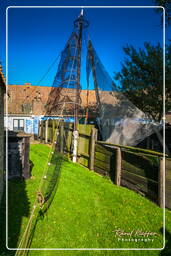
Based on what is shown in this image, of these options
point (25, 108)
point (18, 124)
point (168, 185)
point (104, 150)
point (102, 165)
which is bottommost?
point (102, 165)

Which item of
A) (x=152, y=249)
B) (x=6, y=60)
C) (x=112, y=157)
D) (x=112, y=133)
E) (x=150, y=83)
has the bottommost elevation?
(x=152, y=249)

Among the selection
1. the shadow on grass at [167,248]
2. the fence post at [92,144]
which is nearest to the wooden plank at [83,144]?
the fence post at [92,144]

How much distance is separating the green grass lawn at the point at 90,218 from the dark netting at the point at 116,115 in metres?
2.90

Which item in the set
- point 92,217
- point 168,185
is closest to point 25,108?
point 92,217

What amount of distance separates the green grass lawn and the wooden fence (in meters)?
0.34

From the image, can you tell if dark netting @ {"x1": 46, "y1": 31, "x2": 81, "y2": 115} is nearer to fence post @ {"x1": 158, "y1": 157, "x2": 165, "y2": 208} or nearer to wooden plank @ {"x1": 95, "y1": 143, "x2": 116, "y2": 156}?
wooden plank @ {"x1": 95, "y1": 143, "x2": 116, "y2": 156}

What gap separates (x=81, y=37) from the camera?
32.5ft

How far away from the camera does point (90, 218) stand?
5.01 metres

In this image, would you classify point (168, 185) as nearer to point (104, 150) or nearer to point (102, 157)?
point (104, 150)

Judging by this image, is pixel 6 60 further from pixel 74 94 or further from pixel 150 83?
pixel 150 83

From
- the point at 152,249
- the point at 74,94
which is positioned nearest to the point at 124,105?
the point at 74,94

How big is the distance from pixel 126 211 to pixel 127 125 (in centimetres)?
485

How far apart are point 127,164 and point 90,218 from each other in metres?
2.62

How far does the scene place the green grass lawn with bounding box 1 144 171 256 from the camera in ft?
13.2
